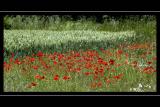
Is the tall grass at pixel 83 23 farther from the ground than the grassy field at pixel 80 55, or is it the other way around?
the tall grass at pixel 83 23

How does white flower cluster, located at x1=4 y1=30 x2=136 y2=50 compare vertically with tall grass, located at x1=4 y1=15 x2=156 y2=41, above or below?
below

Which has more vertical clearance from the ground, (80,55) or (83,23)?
(83,23)

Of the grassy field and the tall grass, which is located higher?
the tall grass

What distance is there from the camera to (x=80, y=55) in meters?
9.14

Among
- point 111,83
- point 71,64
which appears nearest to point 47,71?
point 71,64

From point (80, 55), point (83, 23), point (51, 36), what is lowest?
point (80, 55)

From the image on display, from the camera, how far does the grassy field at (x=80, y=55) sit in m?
8.86

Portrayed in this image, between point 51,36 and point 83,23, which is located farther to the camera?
point 51,36

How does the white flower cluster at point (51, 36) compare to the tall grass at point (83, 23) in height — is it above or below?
below

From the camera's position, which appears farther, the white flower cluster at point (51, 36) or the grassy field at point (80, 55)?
the white flower cluster at point (51, 36)

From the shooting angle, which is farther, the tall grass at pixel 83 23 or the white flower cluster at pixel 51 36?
the white flower cluster at pixel 51 36

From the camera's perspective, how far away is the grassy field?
886 centimetres

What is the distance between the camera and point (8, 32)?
29.1 ft

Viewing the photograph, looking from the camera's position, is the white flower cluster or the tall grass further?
the white flower cluster
